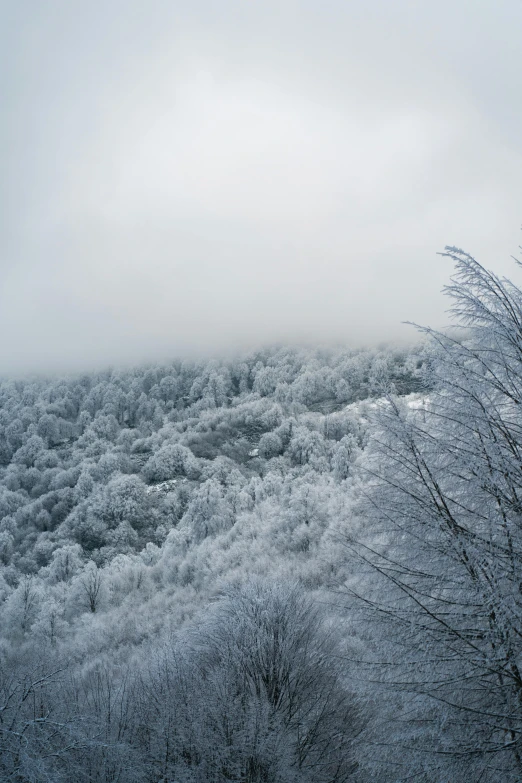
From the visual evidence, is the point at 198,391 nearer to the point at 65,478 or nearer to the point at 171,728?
the point at 65,478

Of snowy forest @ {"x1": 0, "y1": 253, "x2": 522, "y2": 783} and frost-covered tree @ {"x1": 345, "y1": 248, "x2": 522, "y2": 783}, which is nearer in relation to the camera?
frost-covered tree @ {"x1": 345, "y1": 248, "x2": 522, "y2": 783}

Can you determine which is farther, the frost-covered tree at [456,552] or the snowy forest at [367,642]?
the snowy forest at [367,642]

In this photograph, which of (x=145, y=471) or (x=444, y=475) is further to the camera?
(x=145, y=471)

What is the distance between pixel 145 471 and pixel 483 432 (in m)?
108

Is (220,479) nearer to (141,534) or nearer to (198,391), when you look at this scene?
(141,534)

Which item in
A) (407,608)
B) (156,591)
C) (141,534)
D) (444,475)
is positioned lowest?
(141,534)

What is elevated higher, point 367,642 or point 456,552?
point 456,552

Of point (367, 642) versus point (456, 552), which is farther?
point (367, 642)

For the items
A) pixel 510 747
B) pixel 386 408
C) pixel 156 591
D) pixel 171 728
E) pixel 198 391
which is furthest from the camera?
pixel 198 391

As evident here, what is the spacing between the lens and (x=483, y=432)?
524 centimetres

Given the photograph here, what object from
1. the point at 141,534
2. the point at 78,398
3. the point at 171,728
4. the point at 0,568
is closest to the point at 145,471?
the point at 141,534

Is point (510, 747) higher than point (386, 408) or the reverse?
the reverse

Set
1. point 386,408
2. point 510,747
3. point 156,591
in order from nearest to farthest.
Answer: point 510,747, point 386,408, point 156,591

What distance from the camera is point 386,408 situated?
18.6ft
